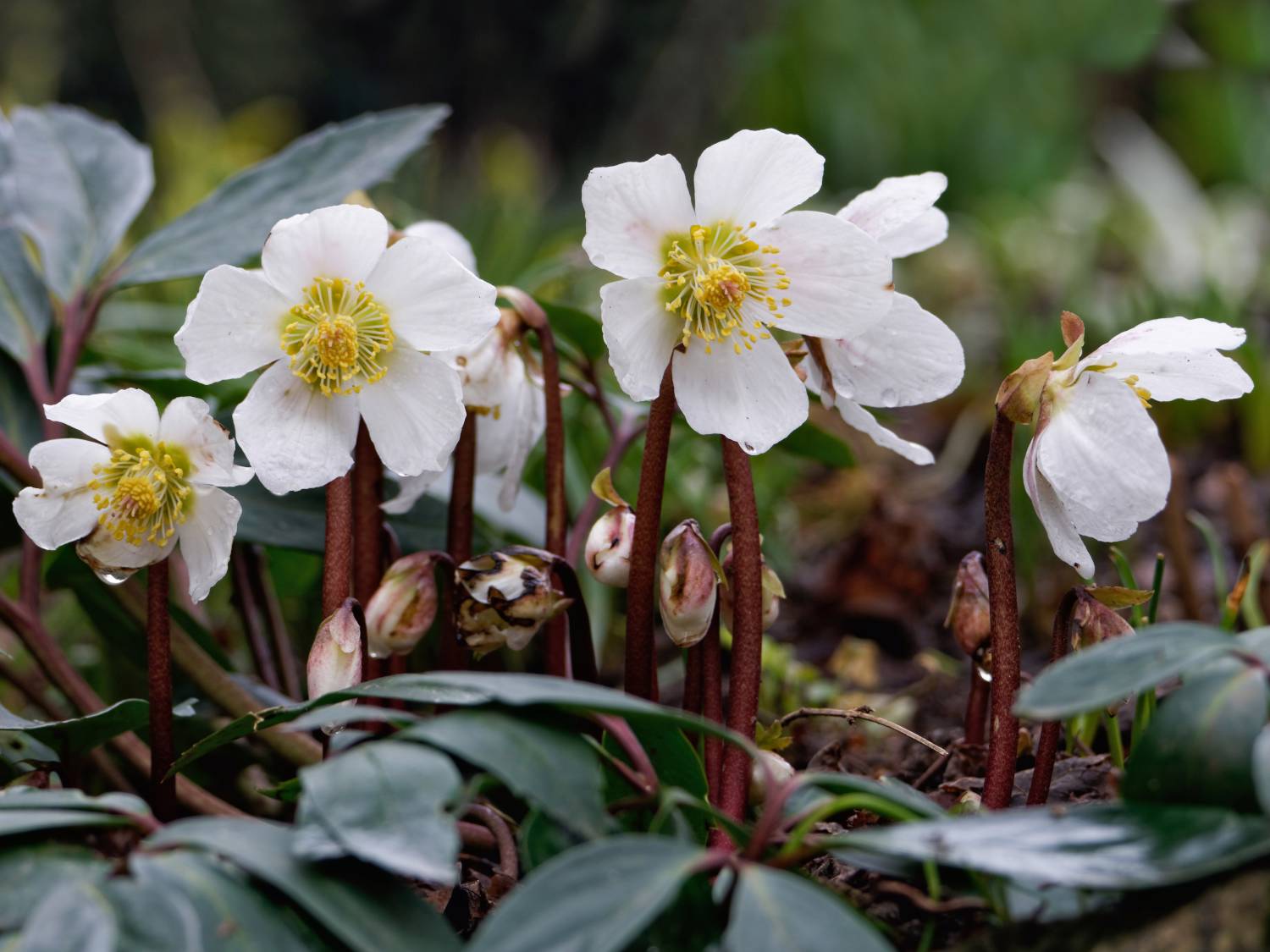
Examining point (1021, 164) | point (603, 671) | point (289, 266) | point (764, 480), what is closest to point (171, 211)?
point (764, 480)

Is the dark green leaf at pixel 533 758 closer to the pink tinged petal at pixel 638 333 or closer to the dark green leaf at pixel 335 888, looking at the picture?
the dark green leaf at pixel 335 888

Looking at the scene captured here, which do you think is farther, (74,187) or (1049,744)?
(74,187)

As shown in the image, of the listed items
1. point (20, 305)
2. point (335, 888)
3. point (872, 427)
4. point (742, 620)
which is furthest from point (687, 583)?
point (20, 305)

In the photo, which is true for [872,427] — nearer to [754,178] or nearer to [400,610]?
[754,178]

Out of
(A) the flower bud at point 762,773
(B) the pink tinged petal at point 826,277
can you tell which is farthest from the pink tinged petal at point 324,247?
(A) the flower bud at point 762,773

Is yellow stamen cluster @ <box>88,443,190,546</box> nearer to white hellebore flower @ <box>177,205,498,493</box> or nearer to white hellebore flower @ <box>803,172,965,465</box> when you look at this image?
white hellebore flower @ <box>177,205,498,493</box>

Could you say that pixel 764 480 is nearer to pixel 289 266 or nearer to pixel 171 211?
pixel 289 266

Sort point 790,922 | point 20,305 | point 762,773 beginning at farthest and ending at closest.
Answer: point 20,305 < point 762,773 < point 790,922

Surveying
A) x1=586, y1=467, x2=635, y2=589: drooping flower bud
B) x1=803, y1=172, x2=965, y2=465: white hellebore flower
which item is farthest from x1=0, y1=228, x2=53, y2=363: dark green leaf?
x1=803, y1=172, x2=965, y2=465: white hellebore flower
